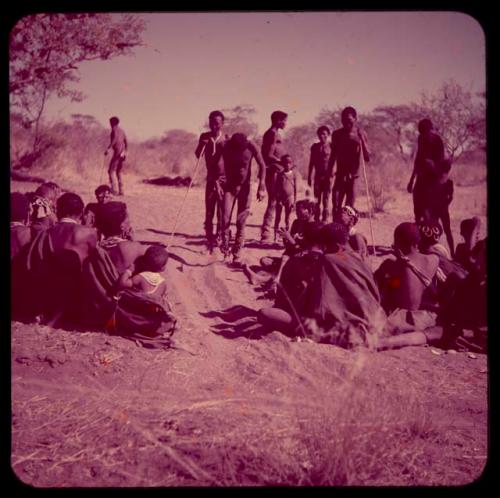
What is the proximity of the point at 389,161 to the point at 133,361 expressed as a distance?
2449 centimetres

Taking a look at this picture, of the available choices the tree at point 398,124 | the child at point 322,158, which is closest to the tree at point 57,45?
the child at point 322,158

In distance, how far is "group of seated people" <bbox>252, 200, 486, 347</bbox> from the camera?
5.01m

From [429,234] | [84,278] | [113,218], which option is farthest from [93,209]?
[429,234]

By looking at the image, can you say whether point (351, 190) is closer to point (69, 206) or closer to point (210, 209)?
point (210, 209)

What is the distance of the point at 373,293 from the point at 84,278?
2504mm

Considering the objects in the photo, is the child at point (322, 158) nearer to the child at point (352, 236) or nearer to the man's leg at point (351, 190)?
the man's leg at point (351, 190)

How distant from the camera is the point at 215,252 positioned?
8211 mm

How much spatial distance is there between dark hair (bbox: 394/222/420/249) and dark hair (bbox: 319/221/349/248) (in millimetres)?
495

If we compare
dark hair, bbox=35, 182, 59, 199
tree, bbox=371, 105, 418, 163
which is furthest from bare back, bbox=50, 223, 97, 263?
tree, bbox=371, 105, 418, 163

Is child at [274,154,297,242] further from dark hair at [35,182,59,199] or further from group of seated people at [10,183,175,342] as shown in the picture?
group of seated people at [10,183,175,342]

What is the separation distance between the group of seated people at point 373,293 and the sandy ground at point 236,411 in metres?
0.19
